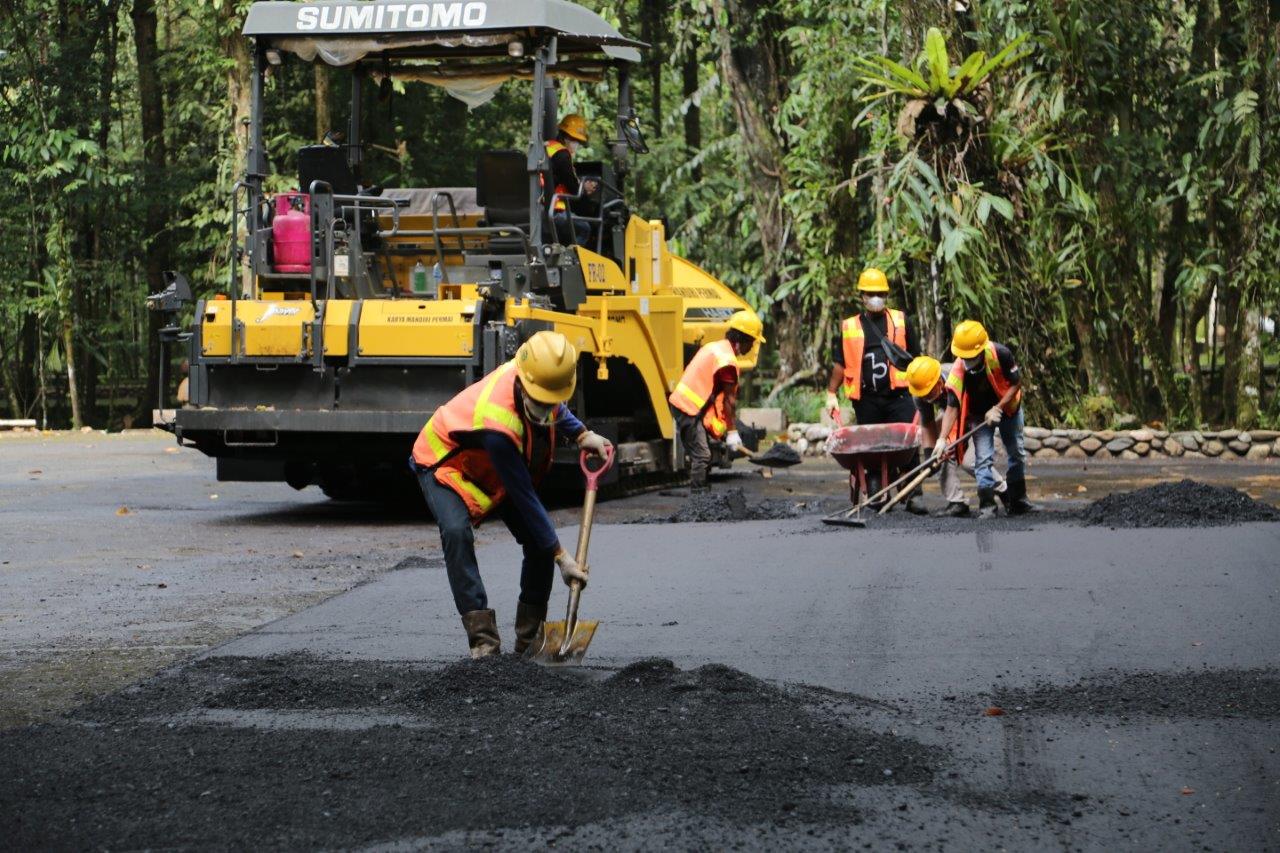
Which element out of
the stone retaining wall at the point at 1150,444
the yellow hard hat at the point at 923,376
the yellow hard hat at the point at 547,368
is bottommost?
the stone retaining wall at the point at 1150,444

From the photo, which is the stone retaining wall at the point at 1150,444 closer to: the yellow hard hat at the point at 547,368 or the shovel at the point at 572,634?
the shovel at the point at 572,634

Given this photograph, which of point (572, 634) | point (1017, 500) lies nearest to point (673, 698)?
point (572, 634)

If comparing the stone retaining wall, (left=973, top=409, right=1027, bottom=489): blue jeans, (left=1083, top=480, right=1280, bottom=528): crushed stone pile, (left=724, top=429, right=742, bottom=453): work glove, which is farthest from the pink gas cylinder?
the stone retaining wall

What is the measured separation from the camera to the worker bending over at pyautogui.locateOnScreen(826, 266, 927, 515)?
43.3 ft

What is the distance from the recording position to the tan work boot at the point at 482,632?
6836mm

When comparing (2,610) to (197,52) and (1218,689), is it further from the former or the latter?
(197,52)

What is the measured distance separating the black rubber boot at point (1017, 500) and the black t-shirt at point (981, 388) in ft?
1.78

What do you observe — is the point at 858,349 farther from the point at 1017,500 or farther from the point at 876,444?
the point at 1017,500

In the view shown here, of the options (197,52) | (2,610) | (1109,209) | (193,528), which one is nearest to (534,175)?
(193,528)

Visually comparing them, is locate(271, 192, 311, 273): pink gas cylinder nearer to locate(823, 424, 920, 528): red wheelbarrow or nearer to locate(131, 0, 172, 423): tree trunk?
locate(823, 424, 920, 528): red wheelbarrow

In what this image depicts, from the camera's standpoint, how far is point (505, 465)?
6602 millimetres

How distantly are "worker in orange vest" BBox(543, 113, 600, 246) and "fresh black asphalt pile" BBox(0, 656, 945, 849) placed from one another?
22.9 ft

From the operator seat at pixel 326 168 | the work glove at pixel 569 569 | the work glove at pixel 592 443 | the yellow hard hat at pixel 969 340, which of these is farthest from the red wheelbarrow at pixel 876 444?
the work glove at pixel 569 569

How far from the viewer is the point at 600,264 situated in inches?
547
